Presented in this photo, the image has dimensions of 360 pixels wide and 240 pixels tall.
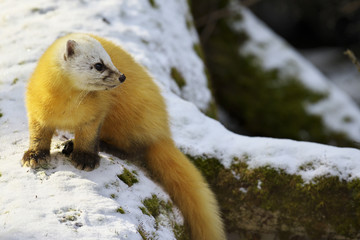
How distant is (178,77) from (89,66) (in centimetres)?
235

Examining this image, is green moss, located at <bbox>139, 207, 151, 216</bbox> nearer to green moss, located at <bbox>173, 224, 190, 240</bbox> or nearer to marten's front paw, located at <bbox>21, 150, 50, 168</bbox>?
green moss, located at <bbox>173, 224, 190, 240</bbox>

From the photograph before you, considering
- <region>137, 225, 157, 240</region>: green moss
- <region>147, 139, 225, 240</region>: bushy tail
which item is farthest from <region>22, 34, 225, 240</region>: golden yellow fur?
<region>137, 225, 157, 240</region>: green moss

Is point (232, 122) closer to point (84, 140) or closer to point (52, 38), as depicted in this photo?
point (52, 38)

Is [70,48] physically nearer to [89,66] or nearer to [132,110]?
[89,66]

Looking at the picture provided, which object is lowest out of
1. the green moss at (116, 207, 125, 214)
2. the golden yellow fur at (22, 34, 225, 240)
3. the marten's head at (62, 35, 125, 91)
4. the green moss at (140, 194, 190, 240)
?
the green moss at (140, 194, 190, 240)

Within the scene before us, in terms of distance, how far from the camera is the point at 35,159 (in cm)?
278

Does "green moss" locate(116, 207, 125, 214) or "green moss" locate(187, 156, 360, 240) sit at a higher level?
"green moss" locate(187, 156, 360, 240)

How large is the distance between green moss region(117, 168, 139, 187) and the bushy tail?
0.24 metres

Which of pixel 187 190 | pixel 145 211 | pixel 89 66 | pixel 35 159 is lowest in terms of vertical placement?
pixel 35 159

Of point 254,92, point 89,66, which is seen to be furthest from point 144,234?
point 254,92

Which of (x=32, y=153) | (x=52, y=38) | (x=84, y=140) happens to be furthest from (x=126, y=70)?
(x=52, y=38)

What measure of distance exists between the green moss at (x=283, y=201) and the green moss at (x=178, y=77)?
1.34 meters

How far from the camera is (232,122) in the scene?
7.69 metres

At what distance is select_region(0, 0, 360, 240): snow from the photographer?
2439 mm
